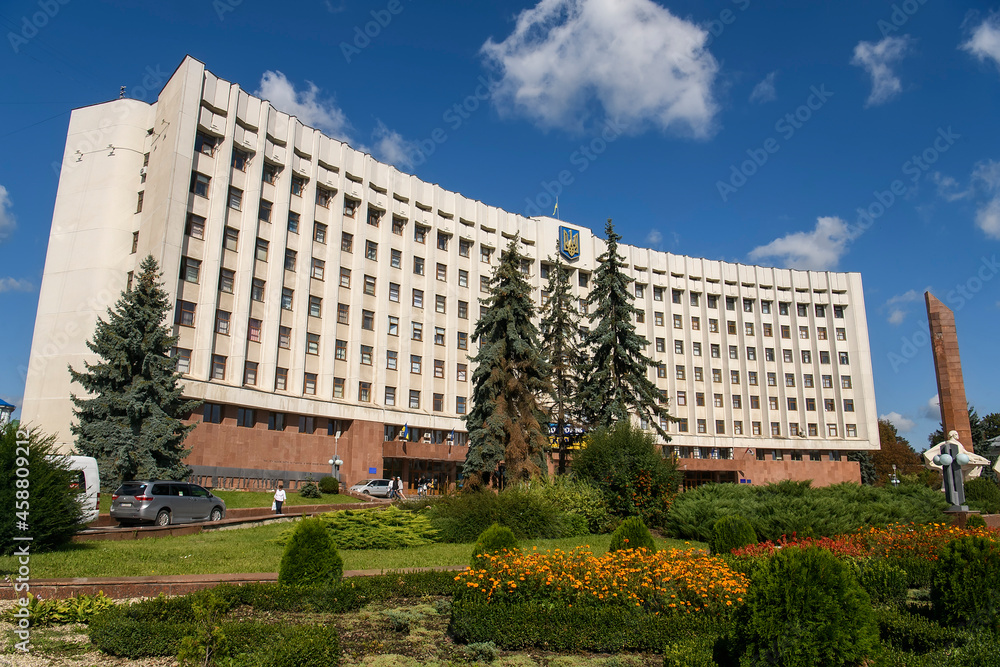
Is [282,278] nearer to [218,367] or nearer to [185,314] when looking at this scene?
[185,314]

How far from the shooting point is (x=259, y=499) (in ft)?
105

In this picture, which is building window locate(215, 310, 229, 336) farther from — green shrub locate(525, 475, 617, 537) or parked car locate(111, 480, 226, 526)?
green shrub locate(525, 475, 617, 537)

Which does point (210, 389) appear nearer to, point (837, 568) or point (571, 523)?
point (571, 523)

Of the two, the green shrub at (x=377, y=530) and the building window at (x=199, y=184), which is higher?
the building window at (x=199, y=184)

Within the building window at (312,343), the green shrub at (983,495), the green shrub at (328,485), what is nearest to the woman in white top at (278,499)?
the green shrub at (328,485)

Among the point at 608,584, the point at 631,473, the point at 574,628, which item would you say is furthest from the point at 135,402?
the point at 574,628

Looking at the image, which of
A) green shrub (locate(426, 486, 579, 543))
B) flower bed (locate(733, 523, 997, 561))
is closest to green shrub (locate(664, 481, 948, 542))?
flower bed (locate(733, 523, 997, 561))

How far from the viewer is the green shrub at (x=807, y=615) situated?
5.34m

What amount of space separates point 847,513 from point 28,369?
42403 mm

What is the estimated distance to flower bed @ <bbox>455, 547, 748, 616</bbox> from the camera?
8.82 m

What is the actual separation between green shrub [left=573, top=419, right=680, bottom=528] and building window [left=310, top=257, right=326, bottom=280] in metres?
27.6

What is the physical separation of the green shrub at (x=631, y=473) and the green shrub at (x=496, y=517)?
263cm

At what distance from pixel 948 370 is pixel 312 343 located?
46.4m

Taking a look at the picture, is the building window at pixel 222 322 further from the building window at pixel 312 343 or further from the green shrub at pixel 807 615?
the green shrub at pixel 807 615
